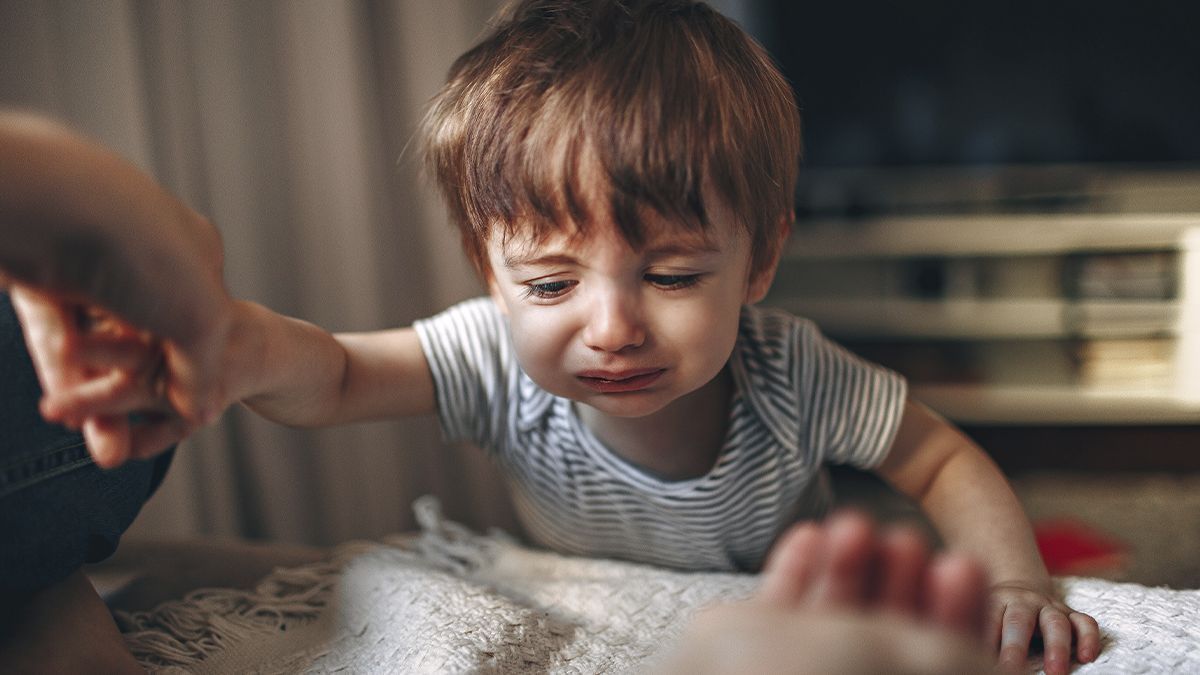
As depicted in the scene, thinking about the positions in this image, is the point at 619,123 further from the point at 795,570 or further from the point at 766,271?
the point at 795,570

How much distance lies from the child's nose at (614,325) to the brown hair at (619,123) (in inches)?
1.9

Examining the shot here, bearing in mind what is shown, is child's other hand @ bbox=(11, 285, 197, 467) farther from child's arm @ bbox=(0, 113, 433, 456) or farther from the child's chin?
the child's chin

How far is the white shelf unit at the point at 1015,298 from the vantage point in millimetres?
1699

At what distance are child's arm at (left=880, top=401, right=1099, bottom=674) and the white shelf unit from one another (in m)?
0.95

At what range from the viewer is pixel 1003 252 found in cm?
173

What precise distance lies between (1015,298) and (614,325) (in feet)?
4.63

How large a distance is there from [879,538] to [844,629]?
6 centimetres

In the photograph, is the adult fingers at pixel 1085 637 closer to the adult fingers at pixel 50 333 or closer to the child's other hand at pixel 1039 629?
the child's other hand at pixel 1039 629

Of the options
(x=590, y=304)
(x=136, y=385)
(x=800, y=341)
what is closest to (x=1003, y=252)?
(x=800, y=341)

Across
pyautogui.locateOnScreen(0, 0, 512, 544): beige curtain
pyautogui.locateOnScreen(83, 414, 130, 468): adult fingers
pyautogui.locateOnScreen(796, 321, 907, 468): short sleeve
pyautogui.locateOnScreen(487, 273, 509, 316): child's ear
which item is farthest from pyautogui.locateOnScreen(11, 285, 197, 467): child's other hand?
pyautogui.locateOnScreen(0, 0, 512, 544): beige curtain

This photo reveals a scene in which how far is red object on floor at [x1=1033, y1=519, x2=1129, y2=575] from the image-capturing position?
1240 millimetres

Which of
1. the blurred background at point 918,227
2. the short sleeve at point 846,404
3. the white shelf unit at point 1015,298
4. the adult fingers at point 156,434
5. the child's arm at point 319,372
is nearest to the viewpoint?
the adult fingers at point 156,434

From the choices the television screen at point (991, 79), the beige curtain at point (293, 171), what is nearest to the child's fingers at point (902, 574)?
the beige curtain at point (293, 171)

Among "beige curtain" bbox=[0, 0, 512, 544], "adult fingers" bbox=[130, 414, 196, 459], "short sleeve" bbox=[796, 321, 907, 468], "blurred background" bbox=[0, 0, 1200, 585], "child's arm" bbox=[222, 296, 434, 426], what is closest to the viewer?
"adult fingers" bbox=[130, 414, 196, 459]
